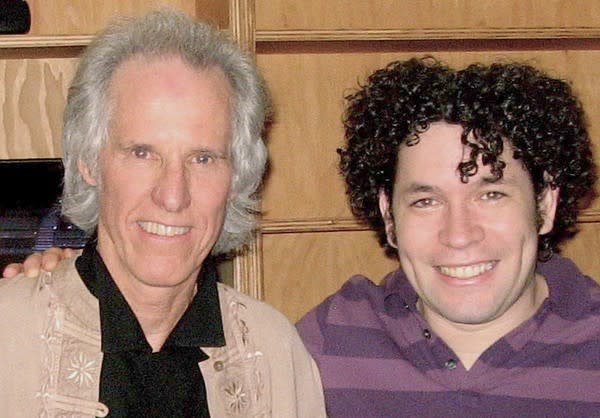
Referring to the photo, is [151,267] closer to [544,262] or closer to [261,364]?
[261,364]

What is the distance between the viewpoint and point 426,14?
8.64ft

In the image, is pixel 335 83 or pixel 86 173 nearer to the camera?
pixel 86 173

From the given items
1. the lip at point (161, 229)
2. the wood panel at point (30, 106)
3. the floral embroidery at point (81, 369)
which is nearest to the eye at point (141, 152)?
the lip at point (161, 229)

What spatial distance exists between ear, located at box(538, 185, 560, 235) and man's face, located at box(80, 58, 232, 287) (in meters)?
0.65

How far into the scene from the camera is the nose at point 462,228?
1944 millimetres

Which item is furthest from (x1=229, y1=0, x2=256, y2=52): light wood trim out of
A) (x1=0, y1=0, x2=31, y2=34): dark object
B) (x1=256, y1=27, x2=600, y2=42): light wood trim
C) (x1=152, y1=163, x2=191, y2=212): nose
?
(x1=152, y1=163, x2=191, y2=212): nose

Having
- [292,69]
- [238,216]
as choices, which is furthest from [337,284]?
[238,216]

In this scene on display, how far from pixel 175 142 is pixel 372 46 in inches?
39.8

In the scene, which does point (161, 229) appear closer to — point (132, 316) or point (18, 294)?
point (132, 316)

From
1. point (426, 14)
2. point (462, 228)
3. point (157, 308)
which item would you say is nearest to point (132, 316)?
point (157, 308)

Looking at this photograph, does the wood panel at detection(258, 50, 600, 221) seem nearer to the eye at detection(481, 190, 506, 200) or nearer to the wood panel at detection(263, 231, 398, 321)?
the wood panel at detection(263, 231, 398, 321)

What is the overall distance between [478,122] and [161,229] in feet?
2.10

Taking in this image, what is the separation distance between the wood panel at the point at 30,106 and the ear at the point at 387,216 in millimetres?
1000

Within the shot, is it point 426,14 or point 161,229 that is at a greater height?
point 426,14
